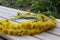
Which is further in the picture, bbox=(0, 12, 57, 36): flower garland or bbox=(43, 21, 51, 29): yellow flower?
bbox=(43, 21, 51, 29): yellow flower

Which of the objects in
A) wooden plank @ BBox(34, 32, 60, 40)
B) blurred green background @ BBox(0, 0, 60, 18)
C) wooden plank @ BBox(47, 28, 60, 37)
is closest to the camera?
wooden plank @ BBox(34, 32, 60, 40)

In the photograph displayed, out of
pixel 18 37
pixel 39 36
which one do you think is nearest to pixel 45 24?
pixel 39 36

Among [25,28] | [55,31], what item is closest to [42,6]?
[55,31]

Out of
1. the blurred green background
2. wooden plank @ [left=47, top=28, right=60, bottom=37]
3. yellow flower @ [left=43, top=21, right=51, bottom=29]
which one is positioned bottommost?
the blurred green background

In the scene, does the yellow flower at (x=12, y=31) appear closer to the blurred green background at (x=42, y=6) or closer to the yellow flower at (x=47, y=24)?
the yellow flower at (x=47, y=24)

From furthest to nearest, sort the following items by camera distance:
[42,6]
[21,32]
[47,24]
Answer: [42,6]
[47,24]
[21,32]

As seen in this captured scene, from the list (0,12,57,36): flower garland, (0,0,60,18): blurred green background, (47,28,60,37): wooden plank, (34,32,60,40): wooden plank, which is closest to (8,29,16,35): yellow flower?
(0,12,57,36): flower garland

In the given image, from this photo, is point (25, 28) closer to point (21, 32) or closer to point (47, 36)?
point (21, 32)

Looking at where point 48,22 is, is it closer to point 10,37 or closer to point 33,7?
point 10,37

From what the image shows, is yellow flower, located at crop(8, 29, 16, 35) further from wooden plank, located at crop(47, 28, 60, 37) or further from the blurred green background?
the blurred green background

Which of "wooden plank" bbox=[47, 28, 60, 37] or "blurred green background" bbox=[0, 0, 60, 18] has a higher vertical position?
"wooden plank" bbox=[47, 28, 60, 37]

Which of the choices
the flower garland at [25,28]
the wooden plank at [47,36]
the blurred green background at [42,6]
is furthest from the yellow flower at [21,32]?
the blurred green background at [42,6]

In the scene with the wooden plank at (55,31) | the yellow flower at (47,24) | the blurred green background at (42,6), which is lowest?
the blurred green background at (42,6)

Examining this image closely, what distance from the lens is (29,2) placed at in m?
5.57
